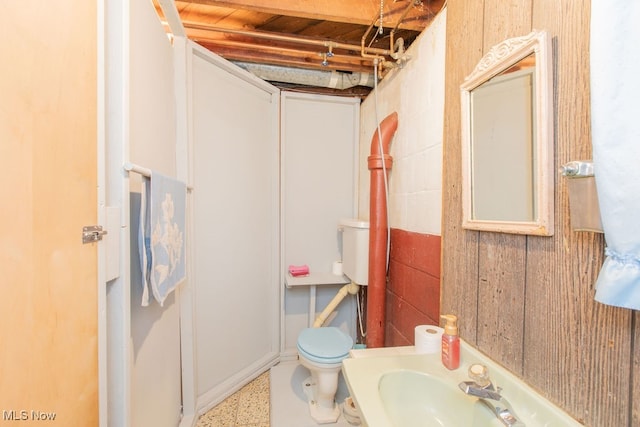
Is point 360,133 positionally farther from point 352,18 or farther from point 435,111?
point 435,111

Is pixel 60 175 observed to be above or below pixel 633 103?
below

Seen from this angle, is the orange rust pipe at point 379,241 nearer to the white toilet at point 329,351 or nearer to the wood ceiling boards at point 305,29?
the white toilet at point 329,351

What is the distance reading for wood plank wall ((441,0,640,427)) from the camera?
1.64 feet

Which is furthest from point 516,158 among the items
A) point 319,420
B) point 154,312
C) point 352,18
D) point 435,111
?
point 319,420

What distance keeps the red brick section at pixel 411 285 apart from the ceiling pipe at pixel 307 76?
114 cm

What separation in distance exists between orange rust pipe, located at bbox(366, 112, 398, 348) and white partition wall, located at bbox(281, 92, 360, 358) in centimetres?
65

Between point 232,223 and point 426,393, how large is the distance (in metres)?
1.41

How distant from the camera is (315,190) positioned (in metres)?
2.14

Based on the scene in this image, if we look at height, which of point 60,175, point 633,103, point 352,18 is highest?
point 352,18

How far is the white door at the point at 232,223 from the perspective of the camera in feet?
5.13

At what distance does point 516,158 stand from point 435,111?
505 millimetres

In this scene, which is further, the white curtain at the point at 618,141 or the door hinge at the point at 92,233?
the door hinge at the point at 92,233

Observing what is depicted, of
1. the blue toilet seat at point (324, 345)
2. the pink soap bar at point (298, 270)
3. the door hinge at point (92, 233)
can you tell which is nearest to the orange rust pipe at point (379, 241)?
the blue toilet seat at point (324, 345)

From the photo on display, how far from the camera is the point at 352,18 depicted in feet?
4.31
